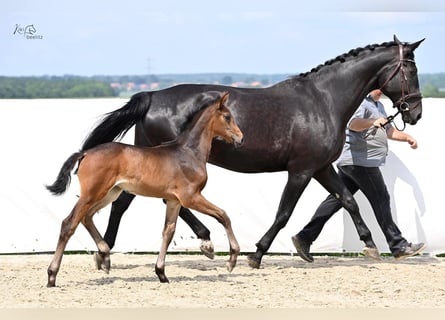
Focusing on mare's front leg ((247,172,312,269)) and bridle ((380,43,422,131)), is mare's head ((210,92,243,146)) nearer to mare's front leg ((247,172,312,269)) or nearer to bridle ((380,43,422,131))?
mare's front leg ((247,172,312,269))

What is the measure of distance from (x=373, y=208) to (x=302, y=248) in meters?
0.76

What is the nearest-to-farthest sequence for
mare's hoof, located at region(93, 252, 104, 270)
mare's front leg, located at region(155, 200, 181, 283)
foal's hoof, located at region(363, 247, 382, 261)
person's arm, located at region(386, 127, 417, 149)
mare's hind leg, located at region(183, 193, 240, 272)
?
mare's hind leg, located at region(183, 193, 240, 272) → mare's front leg, located at region(155, 200, 181, 283) → mare's hoof, located at region(93, 252, 104, 270) → foal's hoof, located at region(363, 247, 382, 261) → person's arm, located at region(386, 127, 417, 149)

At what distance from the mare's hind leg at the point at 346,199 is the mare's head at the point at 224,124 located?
134cm

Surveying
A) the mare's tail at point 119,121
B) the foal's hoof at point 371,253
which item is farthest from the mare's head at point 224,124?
the foal's hoof at point 371,253

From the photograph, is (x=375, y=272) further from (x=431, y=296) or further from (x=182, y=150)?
(x=182, y=150)

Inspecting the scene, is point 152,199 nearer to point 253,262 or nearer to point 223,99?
point 253,262

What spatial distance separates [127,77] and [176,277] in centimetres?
8887

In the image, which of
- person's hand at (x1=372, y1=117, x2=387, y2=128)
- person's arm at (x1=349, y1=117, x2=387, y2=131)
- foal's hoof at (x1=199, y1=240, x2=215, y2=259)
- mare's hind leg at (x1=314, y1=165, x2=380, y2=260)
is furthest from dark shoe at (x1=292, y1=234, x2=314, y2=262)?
person's hand at (x1=372, y1=117, x2=387, y2=128)

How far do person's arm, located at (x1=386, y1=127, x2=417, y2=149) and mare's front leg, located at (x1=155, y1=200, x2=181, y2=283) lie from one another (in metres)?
2.61

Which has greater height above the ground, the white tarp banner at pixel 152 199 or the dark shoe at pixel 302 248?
the white tarp banner at pixel 152 199

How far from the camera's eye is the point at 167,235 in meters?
7.71

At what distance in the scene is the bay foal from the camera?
7.29 metres

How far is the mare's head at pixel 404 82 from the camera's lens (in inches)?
347

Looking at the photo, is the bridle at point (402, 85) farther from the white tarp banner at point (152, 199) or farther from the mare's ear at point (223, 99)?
the mare's ear at point (223, 99)
